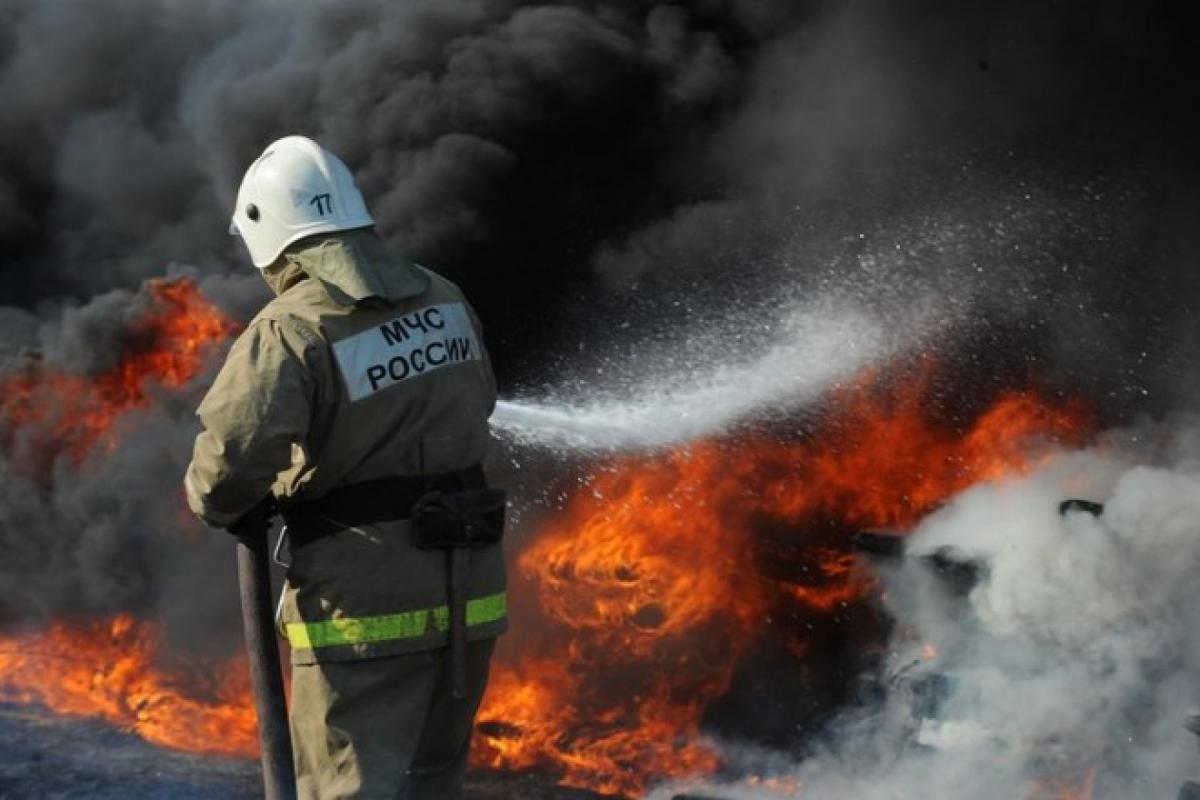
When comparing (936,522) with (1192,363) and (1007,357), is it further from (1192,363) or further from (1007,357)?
(1192,363)

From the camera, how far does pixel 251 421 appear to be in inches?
125

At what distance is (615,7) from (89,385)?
3.25 m

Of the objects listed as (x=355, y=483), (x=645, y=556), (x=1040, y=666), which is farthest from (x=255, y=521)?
(x=645, y=556)

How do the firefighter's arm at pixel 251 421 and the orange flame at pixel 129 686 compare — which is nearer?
the firefighter's arm at pixel 251 421

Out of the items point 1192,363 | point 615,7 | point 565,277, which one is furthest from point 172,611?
point 1192,363

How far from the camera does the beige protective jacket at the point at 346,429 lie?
3.22 m

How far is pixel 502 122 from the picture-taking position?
25.0 feet

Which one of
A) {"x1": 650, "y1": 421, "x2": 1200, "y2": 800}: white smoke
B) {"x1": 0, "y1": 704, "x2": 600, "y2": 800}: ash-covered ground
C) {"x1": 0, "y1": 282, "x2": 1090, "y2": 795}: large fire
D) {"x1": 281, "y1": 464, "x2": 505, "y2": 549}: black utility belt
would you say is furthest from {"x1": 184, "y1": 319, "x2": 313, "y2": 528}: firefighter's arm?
{"x1": 0, "y1": 282, "x2": 1090, "y2": 795}: large fire

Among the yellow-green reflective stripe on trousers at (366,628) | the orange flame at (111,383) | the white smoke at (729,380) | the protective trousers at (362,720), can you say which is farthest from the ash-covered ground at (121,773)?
the yellow-green reflective stripe on trousers at (366,628)

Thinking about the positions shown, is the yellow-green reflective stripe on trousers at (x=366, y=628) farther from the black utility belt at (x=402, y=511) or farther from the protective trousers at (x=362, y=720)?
the black utility belt at (x=402, y=511)

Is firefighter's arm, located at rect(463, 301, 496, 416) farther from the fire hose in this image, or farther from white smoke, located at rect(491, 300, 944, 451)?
white smoke, located at rect(491, 300, 944, 451)

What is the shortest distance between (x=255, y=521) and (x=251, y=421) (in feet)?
1.12

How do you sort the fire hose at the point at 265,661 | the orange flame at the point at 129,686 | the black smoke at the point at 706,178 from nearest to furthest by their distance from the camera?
the fire hose at the point at 265,661 → the orange flame at the point at 129,686 → the black smoke at the point at 706,178

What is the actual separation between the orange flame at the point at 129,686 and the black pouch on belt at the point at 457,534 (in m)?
3.30
